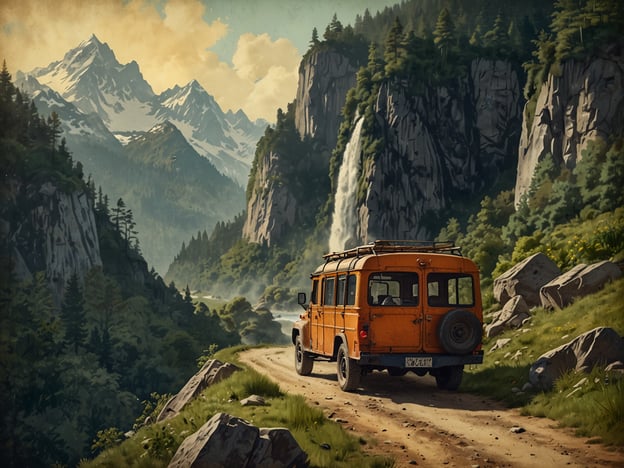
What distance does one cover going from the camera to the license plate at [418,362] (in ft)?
49.1

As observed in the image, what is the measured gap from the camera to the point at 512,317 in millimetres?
21469

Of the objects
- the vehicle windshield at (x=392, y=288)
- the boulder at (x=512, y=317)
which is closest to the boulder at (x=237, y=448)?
the vehicle windshield at (x=392, y=288)

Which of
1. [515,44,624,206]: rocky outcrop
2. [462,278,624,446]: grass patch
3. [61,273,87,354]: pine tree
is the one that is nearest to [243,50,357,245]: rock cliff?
[61,273,87,354]: pine tree

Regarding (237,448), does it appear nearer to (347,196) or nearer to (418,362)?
(418,362)

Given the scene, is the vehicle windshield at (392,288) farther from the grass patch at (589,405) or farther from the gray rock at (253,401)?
the grass patch at (589,405)

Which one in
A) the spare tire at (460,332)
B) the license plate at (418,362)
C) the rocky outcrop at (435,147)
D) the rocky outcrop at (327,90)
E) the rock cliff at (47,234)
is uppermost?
the rocky outcrop at (327,90)

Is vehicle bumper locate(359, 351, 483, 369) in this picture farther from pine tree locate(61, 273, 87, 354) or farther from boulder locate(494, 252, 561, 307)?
pine tree locate(61, 273, 87, 354)

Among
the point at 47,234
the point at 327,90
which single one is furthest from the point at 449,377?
the point at 327,90

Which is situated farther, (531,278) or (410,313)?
(531,278)

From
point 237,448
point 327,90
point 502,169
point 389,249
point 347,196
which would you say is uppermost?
point 327,90

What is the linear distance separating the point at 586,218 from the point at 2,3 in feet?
129

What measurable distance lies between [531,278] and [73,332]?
96.1 metres

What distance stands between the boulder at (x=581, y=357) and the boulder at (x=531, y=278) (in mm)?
8924

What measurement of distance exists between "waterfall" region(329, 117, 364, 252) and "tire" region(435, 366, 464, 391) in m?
118
